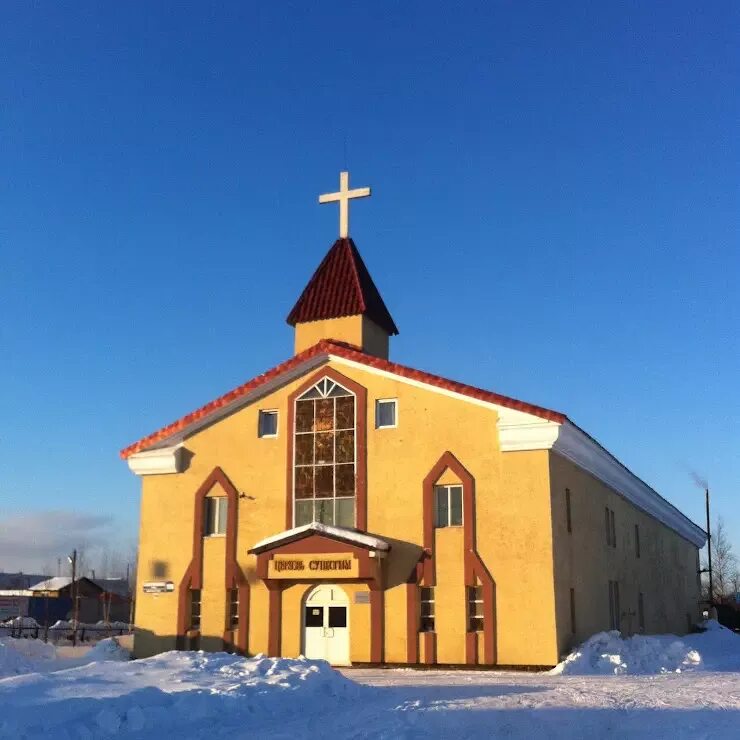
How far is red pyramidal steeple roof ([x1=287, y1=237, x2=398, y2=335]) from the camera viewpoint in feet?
98.1

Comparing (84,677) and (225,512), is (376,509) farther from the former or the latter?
(84,677)

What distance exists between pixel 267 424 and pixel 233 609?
5.35 m

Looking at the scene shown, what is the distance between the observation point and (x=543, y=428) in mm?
23594

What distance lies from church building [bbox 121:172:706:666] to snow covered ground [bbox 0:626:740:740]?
5086 millimetres

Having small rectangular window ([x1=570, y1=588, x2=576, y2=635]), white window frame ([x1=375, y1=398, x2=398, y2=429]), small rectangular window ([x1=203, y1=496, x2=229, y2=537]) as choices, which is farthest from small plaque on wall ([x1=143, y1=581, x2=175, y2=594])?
small rectangular window ([x1=570, y1=588, x2=576, y2=635])

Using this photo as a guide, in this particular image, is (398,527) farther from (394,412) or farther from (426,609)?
(394,412)

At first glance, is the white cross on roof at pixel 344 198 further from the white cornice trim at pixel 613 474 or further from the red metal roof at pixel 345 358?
the white cornice trim at pixel 613 474

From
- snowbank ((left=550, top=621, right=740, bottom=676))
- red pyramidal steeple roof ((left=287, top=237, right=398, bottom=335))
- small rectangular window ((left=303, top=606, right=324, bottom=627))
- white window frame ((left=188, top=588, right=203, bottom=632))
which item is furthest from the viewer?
red pyramidal steeple roof ((left=287, top=237, right=398, bottom=335))

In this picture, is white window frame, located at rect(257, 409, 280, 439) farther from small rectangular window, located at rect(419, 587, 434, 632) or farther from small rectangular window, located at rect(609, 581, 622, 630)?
small rectangular window, located at rect(609, 581, 622, 630)

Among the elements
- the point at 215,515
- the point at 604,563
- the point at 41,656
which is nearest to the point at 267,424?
the point at 215,515

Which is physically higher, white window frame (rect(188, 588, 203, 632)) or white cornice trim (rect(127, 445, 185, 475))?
white cornice trim (rect(127, 445, 185, 475))

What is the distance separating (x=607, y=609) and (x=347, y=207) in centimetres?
1585

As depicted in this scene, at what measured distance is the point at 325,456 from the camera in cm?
2603

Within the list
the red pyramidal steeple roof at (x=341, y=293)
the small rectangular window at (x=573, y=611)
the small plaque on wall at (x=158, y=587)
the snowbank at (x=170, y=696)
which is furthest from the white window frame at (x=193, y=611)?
the small rectangular window at (x=573, y=611)
